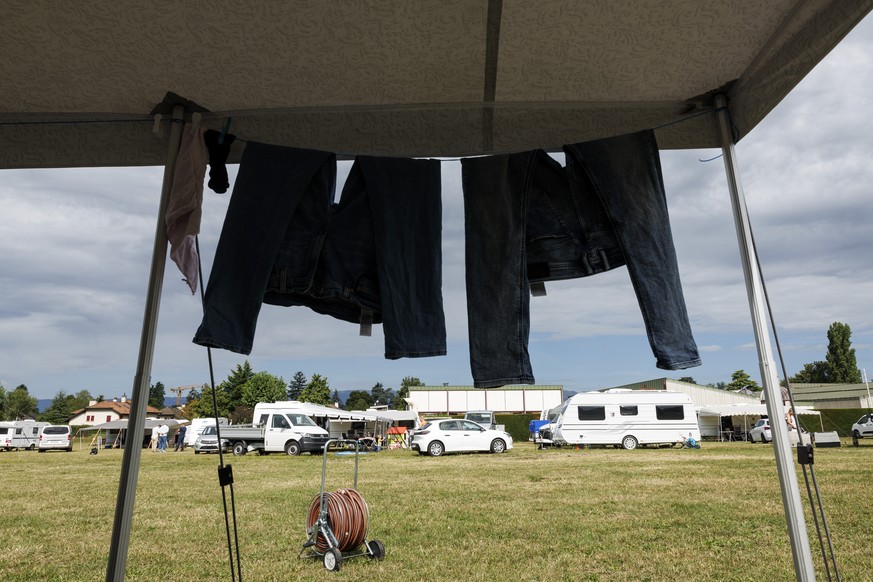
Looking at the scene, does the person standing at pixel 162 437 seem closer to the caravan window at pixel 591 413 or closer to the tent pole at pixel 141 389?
the caravan window at pixel 591 413

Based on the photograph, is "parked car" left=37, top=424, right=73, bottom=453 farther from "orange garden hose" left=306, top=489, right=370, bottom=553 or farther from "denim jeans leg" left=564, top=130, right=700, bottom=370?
"denim jeans leg" left=564, top=130, right=700, bottom=370

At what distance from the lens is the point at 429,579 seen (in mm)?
3910

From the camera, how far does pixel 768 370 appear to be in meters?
2.17

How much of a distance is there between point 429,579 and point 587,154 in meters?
2.97

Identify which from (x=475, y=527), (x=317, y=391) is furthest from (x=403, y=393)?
(x=475, y=527)

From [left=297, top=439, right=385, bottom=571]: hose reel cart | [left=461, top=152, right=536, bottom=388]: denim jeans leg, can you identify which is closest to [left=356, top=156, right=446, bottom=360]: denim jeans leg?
[left=461, top=152, right=536, bottom=388]: denim jeans leg

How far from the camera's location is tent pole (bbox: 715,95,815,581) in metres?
1.99

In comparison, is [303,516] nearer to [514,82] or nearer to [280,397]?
[514,82]

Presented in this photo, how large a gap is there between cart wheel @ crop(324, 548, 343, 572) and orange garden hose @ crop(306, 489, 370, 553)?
6.4 inches

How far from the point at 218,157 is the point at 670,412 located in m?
19.9

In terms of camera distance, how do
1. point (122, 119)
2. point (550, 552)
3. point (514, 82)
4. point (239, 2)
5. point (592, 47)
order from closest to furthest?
point (239, 2) < point (592, 47) < point (514, 82) < point (122, 119) < point (550, 552)

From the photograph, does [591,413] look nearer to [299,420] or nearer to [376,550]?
[299,420]

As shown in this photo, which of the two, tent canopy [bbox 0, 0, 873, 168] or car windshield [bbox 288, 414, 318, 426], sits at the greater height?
tent canopy [bbox 0, 0, 873, 168]

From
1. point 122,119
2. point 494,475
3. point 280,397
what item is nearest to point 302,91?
A: point 122,119
